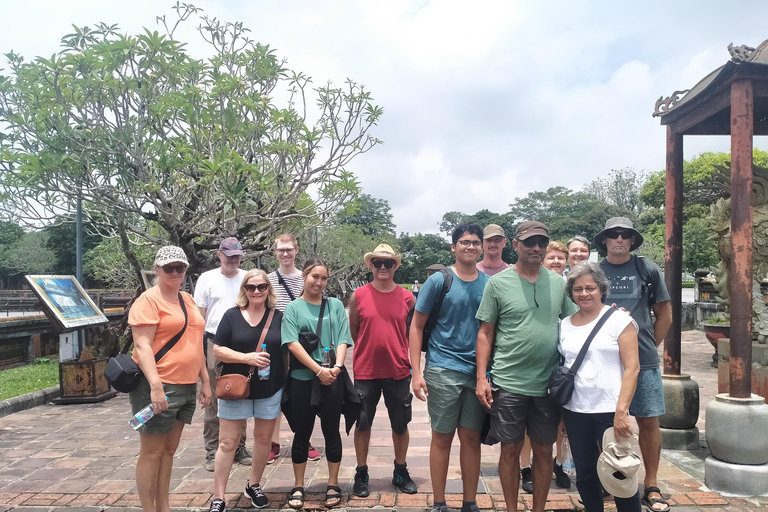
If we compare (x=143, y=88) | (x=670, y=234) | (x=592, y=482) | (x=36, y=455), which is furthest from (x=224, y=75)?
(x=592, y=482)

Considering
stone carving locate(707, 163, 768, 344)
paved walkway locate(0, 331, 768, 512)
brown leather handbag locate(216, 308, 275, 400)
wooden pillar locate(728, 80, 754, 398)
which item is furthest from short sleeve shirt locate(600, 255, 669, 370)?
stone carving locate(707, 163, 768, 344)

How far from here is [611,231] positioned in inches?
142

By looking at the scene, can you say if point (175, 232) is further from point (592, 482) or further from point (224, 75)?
point (592, 482)

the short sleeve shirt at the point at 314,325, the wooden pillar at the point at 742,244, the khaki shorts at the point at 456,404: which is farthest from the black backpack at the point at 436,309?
the wooden pillar at the point at 742,244

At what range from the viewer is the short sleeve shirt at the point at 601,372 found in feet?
9.34

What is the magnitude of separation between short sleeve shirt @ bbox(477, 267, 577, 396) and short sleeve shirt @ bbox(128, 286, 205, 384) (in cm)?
168

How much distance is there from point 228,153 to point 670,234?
506cm

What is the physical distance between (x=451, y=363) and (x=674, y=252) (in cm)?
267

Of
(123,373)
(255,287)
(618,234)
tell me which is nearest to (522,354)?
(618,234)

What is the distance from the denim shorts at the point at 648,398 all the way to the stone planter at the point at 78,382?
639 centimetres

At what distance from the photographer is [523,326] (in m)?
3.08

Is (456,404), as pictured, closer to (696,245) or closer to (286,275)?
(286,275)

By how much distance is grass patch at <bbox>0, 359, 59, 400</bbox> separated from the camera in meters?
7.52

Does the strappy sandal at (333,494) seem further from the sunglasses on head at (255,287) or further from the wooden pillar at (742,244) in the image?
the wooden pillar at (742,244)
